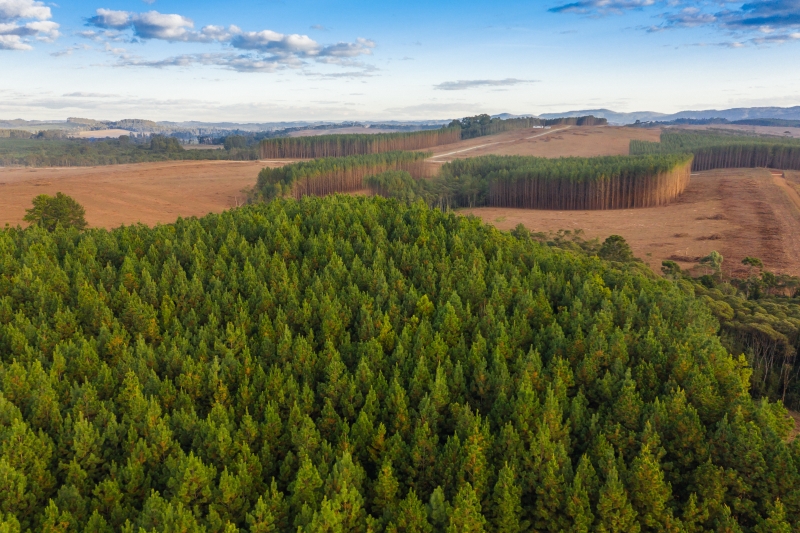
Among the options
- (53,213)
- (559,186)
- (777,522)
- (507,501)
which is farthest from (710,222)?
(53,213)

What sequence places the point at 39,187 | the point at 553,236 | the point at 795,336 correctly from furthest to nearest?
the point at 39,187
the point at 553,236
the point at 795,336

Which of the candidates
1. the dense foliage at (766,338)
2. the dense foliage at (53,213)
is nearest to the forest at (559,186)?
the dense foliage at (53,213)

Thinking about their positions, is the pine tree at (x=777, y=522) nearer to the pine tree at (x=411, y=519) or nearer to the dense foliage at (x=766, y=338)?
the pine tree at (x=411, y=519)

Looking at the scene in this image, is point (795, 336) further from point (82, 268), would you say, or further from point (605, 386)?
point (82, 268)

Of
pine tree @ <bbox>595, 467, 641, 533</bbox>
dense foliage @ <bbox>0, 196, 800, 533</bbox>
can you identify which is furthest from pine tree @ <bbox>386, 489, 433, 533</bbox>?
pine tree @ <bbox>595, 467, 641, 533</bbox>

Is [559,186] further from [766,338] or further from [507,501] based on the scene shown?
[507,501]

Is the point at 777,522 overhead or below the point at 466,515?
below

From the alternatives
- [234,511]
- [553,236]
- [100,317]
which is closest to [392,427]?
[234,511]
